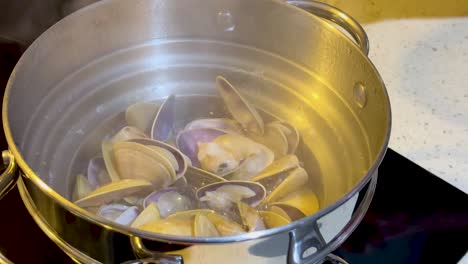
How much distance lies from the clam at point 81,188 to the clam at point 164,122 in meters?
0.09

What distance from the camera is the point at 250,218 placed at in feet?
1.78

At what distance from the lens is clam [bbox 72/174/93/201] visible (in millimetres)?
585

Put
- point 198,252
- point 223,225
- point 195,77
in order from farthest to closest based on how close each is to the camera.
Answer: point 195,77 < point 223,225 < point 198,252

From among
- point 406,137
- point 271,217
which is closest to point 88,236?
point 271,217

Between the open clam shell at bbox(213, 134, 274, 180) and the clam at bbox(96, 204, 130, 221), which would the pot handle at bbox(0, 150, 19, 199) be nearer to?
the clam at bbox(96, 204, 130, 221)

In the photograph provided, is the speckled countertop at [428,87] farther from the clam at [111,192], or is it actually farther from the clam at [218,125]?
the clam at [111,192]

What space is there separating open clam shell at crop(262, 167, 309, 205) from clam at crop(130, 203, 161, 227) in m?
0.10

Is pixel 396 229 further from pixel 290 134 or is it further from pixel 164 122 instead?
pixel 164 122

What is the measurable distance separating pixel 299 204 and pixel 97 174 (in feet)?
0.66

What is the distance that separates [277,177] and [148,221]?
5.8 inches

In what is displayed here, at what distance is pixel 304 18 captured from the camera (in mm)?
635

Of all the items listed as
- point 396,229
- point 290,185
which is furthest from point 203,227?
point 396,229

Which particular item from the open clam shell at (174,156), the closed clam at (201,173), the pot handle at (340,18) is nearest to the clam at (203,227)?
the closed clam at (201,173)

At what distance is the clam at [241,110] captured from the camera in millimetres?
672
